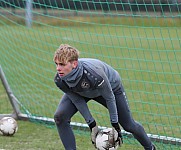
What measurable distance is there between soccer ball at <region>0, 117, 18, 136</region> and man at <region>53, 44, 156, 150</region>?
1301 millimetres

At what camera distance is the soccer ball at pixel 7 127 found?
653cm

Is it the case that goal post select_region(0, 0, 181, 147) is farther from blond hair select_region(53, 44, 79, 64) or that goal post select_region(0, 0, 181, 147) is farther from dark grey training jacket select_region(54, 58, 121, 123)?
blond hair select_region(53, 44, 79, 64)

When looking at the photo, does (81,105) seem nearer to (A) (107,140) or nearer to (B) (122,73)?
(A) (107,140)

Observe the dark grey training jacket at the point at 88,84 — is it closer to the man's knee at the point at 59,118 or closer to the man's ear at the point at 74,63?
the man's ear at the point at 74,63

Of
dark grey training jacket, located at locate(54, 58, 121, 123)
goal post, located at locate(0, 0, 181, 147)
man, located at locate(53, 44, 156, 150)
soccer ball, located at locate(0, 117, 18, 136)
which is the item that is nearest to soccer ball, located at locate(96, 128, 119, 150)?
man, located at locate(53, 44, 156, 150)

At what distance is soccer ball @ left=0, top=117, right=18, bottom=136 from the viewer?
653cm

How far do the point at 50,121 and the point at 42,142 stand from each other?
880 mm

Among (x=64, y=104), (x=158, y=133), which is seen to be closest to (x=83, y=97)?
(x=64, y=104)

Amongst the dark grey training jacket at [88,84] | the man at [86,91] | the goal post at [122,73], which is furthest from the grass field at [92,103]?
the dark grey training jacket at [88,84]

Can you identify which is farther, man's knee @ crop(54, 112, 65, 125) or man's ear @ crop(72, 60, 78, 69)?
man's knee @ crop(54, 112, 65, 125)

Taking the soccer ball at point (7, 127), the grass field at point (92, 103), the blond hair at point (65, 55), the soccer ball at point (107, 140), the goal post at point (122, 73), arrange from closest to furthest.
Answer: the blond hair at point (65, 55) < the soccer ball at point (107, 140) < the grass field at point (92, 103) < the soccer ball at point (7, 127) < the goal post at point (122, 73)

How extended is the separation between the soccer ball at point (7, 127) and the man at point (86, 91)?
1.30 metres

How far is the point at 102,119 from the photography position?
7.38 m

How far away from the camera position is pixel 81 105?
526 cm
